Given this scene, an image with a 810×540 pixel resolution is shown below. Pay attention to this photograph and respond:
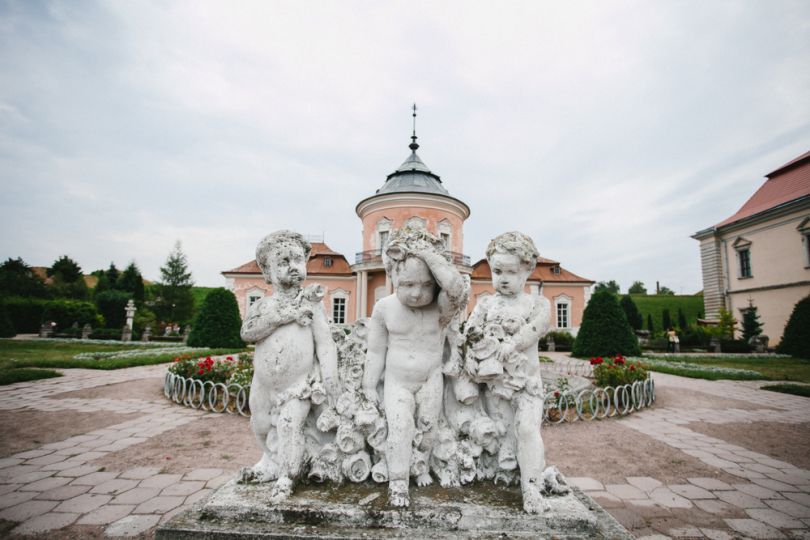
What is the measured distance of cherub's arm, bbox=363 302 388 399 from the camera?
2.04 m

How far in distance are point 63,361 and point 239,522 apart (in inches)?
542

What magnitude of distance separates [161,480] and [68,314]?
3020 cm

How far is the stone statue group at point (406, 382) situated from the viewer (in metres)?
1.85

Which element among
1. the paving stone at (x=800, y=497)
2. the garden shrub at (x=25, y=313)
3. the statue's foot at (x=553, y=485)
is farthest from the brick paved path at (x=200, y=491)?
the garden shrub at (x=25, y=313)

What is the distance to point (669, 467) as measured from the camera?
405cm

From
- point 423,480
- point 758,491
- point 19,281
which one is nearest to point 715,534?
Answer: point 758,491

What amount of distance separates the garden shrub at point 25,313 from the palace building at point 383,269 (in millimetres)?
11975

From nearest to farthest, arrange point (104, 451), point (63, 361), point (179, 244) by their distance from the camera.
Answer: point (104, 451)
point (63, 361)
point (179, 244)

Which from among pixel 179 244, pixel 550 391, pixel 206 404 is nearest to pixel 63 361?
pixel 206 404

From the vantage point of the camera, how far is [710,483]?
363cm

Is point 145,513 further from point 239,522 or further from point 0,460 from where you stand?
point 0,460

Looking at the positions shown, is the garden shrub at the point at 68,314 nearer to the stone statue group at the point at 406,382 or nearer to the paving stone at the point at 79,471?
the paving stone at the point at 79,471

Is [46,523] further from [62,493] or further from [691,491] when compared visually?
[691,491]

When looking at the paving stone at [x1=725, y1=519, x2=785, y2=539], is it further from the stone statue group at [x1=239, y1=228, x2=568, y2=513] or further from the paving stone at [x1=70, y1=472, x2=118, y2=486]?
the paving stone at [x1=70, y1=472, x2=118, y2=486]
